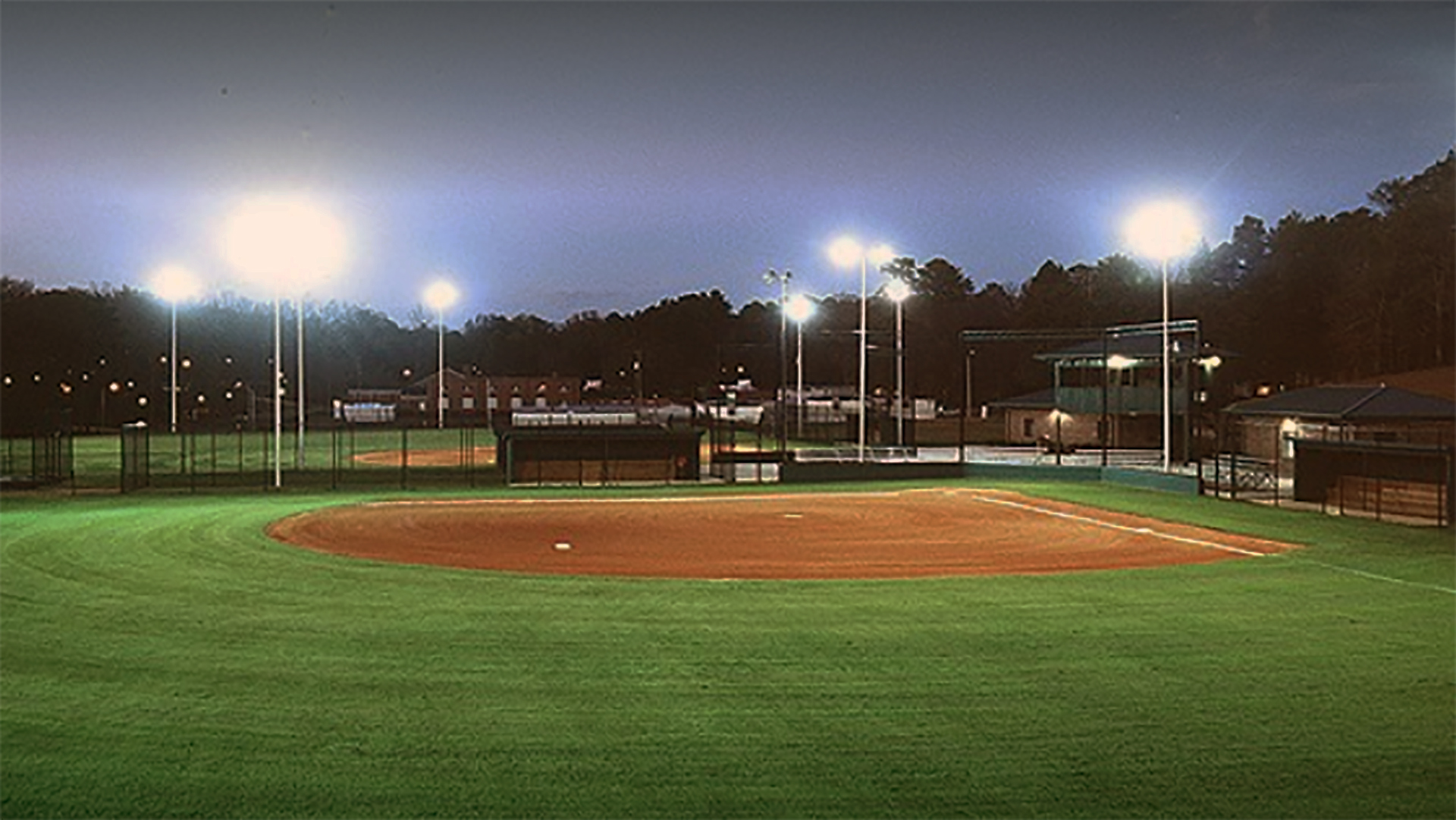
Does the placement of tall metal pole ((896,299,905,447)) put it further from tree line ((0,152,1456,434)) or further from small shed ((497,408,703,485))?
small shed ((497,408,703,485))

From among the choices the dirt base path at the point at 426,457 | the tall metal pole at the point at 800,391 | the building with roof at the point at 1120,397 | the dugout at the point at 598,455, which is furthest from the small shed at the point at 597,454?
the building with roof at the point at 1120,397

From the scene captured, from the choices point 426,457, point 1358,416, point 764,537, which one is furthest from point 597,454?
point 1358,416

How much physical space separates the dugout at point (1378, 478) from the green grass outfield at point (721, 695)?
32.7ft

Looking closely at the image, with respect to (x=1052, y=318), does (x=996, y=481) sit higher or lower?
lower

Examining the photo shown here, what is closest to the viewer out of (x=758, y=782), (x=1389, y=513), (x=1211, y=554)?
(x=758, y=782)

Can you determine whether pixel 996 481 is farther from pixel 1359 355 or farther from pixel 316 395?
pixel 316 395

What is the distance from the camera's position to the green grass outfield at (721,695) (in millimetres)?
8078

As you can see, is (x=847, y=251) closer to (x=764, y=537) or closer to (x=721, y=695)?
(x=764, y=537)

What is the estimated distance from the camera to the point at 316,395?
114m

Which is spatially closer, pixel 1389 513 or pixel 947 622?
pixel 947 622

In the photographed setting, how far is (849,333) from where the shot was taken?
49438 mm

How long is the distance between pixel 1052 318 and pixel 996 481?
2219 inches

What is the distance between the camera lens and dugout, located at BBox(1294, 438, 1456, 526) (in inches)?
1017

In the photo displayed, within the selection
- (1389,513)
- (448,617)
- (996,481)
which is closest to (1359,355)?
(996,481)
